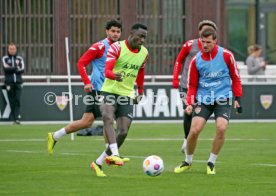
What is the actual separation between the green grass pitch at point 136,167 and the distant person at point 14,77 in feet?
11.2

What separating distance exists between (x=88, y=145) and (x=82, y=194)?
31.3 feet

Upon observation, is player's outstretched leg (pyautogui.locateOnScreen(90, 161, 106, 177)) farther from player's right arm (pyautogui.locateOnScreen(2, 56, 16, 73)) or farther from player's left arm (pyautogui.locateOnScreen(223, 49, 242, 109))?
player's right arm (pyautogui.locateOnScreen(2, 56, 16, 73))

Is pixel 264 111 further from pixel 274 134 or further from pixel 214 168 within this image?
pixel 214 168

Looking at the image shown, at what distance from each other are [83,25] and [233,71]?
18.3 m

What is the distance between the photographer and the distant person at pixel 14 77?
3138 cm

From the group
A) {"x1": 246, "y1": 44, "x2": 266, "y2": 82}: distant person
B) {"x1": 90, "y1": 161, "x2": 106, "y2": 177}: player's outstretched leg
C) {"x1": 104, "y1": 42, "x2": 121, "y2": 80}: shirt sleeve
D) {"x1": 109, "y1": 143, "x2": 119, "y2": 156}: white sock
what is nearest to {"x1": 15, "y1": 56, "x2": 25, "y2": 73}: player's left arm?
{"x1": 246, "y1": 44, "x2": 266, "y2": 82}: distant person

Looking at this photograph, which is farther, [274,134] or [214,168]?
[274,134]

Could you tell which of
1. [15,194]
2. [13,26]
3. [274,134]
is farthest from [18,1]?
[15,194]

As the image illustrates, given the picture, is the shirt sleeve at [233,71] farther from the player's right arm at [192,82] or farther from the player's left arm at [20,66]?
the player's left arm at [20,66]

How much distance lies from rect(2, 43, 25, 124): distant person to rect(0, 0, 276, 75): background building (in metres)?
2.39

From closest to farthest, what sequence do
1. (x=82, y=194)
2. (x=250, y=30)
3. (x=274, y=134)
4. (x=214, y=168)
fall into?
(x=82, y=194) < (x=214, y=168) < (x=274, y=134) < (x=250, y=30)

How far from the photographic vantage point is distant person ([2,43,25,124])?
3138 centimetres

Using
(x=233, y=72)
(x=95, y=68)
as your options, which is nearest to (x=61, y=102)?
(x=95, y=68)

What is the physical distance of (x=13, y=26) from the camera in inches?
1352
